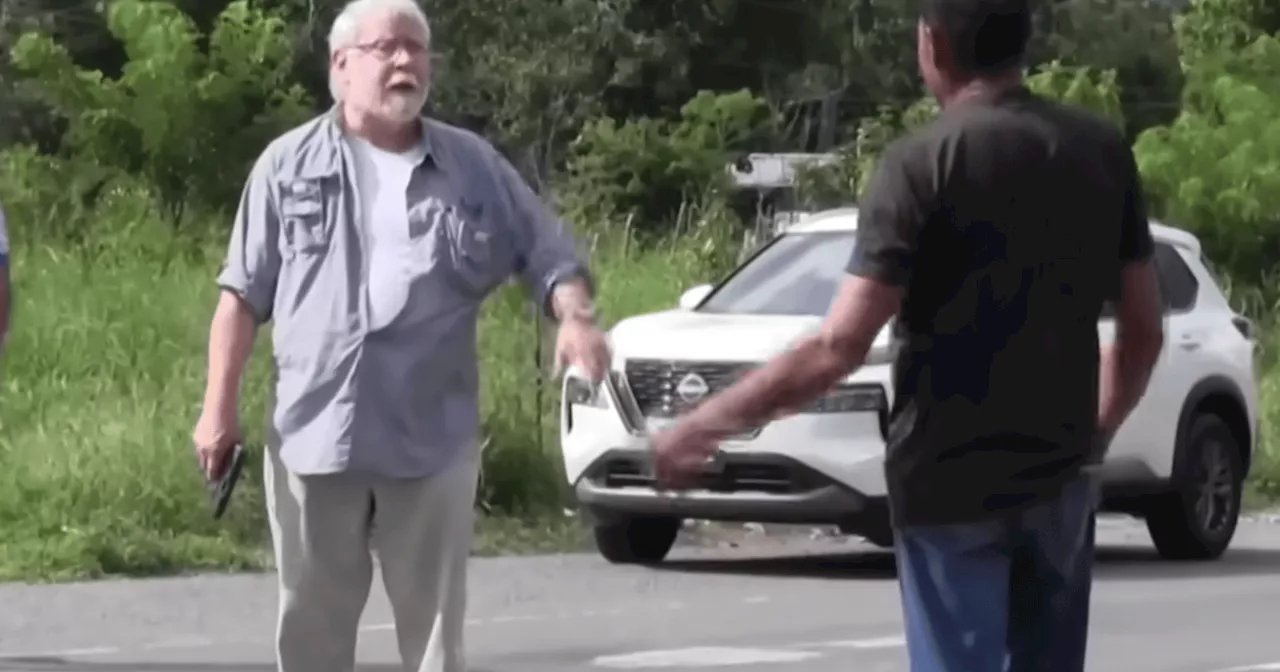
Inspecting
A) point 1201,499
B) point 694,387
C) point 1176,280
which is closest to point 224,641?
point 694,387

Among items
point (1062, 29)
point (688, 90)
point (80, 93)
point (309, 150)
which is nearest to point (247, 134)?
point (80, 93)

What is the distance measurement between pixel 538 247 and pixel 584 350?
15.5 inches

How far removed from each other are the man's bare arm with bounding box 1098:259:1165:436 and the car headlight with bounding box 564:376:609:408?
334 inches

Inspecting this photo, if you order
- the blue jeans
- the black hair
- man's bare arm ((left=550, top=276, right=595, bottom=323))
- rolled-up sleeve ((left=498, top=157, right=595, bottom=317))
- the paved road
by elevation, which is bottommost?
the paved road

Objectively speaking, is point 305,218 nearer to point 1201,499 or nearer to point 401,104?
point 401,104

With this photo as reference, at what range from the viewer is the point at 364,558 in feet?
20.0

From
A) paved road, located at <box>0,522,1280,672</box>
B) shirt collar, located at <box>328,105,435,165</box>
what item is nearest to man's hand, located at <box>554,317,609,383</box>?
shirt collar, located at <box>328,105,435,165</box>

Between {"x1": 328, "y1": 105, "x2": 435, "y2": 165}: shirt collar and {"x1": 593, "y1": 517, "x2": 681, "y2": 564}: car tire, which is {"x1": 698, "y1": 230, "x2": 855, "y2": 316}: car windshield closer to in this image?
{"x1": 593, "y1": 517, "x2": 681, "y2": 564}: car tire

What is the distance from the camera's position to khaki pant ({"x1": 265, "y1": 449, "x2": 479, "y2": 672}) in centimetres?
602

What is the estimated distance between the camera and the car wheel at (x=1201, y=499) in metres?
14.8

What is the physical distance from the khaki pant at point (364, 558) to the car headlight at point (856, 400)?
7052 millimetres

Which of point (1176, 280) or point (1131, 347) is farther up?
point (1131, 347)

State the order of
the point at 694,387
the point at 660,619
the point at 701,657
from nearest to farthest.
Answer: the point at 701,657
the point at 660,619
the point at 694,387

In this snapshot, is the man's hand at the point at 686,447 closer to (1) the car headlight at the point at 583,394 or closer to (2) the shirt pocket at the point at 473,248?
(2) the shirt pocket at the point at 473,248
